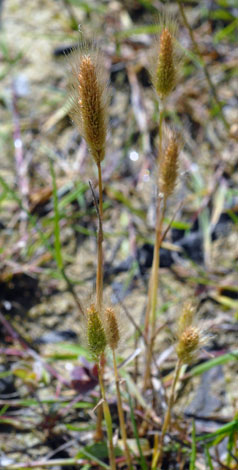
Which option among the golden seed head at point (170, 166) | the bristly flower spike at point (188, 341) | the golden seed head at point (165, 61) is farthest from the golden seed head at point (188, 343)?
the golden seed head at point (165, 61)

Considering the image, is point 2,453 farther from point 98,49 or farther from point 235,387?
point 98,49

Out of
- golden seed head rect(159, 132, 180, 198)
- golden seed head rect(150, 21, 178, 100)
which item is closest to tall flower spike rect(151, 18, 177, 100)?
golden seed head rect(150, 21, 178, 100)

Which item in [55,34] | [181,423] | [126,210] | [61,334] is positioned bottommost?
[181,423]

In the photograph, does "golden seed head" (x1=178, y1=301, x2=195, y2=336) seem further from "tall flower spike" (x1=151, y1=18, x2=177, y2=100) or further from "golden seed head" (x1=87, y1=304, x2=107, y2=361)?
"tall flower spike" (x1=151, y1=18, x2=177, y2=100)

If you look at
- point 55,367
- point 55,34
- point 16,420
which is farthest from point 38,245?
point 55,34

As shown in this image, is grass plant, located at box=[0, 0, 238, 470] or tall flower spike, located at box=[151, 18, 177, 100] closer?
grass plant, located at box=[0, 0, 238, 470]

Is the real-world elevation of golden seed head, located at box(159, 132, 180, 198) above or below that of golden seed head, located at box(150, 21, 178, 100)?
below

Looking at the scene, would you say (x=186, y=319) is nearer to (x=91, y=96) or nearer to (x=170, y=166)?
(x=170, y=166)

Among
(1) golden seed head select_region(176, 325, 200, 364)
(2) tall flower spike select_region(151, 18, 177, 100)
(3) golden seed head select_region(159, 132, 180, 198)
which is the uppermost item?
(2) tall flower spike select_region(151, 18, 177, 100)

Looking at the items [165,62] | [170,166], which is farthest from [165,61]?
[170,166]
